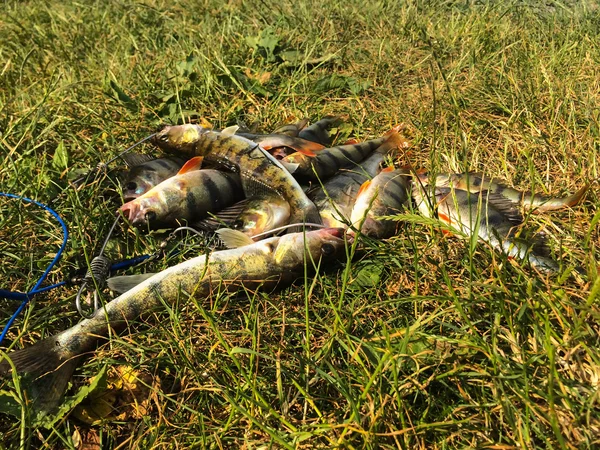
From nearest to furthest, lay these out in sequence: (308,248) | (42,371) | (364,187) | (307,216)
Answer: (42,371) < (308,248) < (307,216) < (364,187)

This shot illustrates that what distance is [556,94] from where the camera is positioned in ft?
12.6

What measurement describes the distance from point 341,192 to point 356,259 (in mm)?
Answer: 585

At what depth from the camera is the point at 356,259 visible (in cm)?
293

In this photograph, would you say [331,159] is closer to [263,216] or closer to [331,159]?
[331,159]

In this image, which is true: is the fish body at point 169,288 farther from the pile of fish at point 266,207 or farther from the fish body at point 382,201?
the fish body at point 382,201

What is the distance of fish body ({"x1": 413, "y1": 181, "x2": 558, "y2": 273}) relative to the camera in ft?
8.21

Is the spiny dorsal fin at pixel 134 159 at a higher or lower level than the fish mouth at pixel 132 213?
higher

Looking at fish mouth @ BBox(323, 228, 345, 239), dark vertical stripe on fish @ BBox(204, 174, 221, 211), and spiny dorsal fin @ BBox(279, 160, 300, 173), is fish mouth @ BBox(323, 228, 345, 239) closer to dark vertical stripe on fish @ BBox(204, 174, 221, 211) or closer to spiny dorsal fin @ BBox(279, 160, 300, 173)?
spiny dorsal fin @ BBox(279, 160, 300, 173)

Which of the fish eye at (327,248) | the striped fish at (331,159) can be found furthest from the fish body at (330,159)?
the fish eye at (327,248)

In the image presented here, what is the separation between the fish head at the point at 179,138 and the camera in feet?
12.0

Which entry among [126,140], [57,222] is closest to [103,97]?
[126,140]

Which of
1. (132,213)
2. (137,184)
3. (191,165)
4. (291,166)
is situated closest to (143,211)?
(132,213)

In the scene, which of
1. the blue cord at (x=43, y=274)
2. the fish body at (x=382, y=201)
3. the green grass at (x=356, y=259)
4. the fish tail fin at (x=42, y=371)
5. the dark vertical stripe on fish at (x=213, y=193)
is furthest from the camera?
the dark vertical stripe on fish at (x=213, y=193)

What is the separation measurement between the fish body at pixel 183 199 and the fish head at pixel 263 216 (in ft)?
0.71
